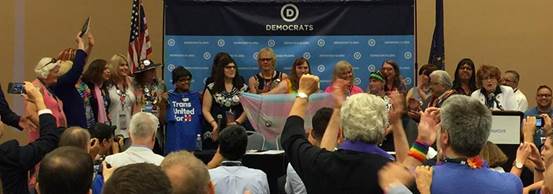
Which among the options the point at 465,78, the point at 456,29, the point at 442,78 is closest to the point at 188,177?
the point at 442,78

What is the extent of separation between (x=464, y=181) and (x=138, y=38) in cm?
677

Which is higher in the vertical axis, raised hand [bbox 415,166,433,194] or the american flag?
the american flag

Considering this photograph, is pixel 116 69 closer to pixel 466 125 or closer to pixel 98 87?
pixel 98 87

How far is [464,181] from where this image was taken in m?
2.78

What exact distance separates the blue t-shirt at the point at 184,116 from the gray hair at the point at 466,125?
18.3 feet

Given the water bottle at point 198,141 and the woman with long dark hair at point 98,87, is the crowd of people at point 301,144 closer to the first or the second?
the woman with long dark hair at point 98,87

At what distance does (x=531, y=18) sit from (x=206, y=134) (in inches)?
180

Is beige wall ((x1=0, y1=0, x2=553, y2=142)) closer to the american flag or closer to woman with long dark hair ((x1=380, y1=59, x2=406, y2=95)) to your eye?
the american flag

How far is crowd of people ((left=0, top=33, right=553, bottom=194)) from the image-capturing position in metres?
2.56

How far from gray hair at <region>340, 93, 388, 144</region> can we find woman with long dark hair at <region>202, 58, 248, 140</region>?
16.6ft

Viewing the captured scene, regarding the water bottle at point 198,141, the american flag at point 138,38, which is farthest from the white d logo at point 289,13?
the water bottle at point 198,141

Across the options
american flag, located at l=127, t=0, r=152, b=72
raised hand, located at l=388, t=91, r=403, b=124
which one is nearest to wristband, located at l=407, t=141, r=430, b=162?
raised hand, located at l=388, t=91, r=403, b=124

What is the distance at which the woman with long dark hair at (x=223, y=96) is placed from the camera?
8.05 meters

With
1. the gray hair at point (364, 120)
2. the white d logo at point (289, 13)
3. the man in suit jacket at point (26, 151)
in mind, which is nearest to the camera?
the gray hair at point (364, 120)
